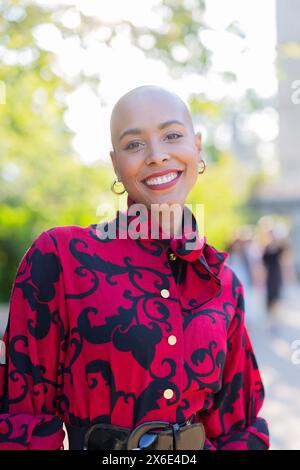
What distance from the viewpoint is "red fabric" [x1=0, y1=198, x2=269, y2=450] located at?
6.41 ft

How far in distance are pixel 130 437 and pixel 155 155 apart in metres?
0.83

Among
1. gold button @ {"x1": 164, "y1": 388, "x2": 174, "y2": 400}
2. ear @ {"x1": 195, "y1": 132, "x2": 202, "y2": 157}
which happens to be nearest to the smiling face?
ear @ {"x1": 195, "y1": 132, "x2": 202, "y2": 157}

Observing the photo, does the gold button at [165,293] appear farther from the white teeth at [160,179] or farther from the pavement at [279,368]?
the pavement at [279,368]

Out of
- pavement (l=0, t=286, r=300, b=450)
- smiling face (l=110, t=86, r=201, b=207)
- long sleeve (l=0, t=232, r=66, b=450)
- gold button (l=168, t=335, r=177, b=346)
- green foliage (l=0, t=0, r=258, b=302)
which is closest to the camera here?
long sleeve (l=0, t=232, r=66, b=450)

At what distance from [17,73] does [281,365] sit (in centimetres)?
489

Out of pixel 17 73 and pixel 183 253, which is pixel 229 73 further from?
pixel 183 253

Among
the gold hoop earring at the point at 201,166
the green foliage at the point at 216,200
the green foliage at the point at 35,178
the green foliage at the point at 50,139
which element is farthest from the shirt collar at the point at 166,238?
the green foliage at the point at 216,200

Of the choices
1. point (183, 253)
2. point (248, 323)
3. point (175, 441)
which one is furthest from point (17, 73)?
point (248, 323)

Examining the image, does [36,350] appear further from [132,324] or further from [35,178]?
[35,178]

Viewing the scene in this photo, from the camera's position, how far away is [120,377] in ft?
6.45

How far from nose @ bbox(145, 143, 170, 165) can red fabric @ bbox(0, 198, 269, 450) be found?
0.27m

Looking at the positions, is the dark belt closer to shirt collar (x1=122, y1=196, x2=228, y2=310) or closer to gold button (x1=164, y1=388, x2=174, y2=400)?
gold button (x1=164, y1=388, x2=174, y2=400)

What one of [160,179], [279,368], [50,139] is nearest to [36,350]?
[160,179]

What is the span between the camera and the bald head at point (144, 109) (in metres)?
2.13
